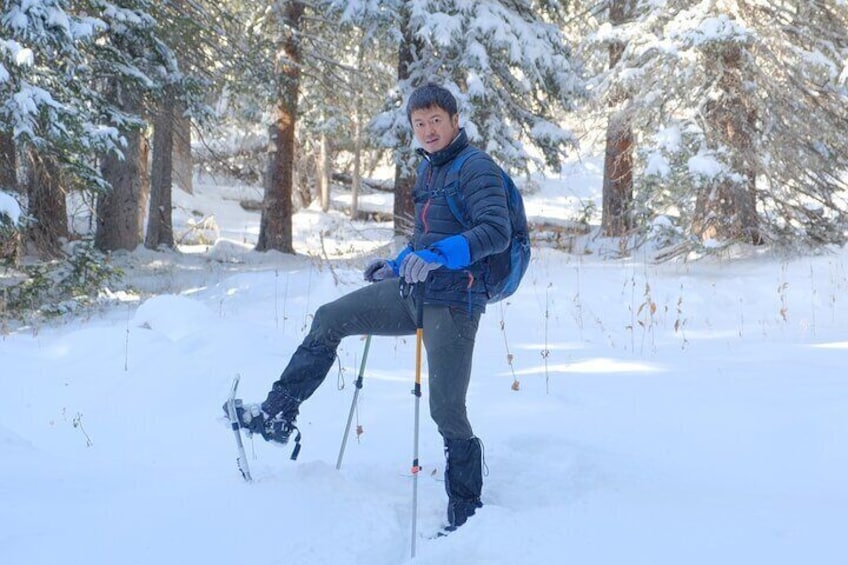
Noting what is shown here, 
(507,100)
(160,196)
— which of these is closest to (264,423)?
(507,100)

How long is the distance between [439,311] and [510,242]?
467 mm

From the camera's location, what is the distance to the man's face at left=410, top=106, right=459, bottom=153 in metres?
3.85

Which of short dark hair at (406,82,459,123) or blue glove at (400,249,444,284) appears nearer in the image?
blue glove at (400,249,444,284)

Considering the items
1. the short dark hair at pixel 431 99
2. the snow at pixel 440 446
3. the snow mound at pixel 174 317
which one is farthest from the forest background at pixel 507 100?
the short dark hair at pixel 431 99

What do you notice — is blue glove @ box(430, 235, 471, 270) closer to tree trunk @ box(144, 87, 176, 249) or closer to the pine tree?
the pine tree

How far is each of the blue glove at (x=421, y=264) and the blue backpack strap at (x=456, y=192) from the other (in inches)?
14.6

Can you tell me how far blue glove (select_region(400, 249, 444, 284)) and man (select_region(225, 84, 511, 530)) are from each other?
37mm

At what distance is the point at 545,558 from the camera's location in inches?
136

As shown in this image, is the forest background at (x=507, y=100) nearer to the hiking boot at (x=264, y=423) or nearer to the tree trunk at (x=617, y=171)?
the tree trunk at (x=617, y=171)

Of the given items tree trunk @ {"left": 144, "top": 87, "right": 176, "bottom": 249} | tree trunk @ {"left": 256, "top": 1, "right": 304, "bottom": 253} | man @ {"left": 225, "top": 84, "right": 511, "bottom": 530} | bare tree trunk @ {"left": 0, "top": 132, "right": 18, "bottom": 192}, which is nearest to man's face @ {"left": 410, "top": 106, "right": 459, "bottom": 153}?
man @ {"left": 225, "top": 84, "right": 511, "bottom": 530}

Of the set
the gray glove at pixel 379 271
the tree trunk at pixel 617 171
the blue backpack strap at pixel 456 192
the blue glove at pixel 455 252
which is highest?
the tree trunk at pixel 617 171

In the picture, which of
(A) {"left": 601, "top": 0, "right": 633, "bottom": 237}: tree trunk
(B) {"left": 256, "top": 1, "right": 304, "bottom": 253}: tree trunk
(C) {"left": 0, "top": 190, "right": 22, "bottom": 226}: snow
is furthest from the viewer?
(A) {"left": 601, "top": 0, "right": 633, "bottom": 237}: tree trunk

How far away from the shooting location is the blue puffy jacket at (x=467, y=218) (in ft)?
11.7

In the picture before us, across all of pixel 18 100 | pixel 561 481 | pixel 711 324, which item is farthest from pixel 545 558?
pixel 18 100
